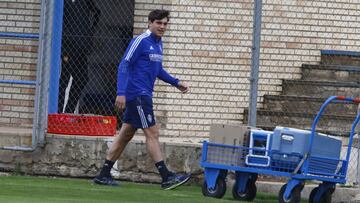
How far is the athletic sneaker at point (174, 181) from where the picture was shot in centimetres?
1200

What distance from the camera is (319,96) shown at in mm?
14953

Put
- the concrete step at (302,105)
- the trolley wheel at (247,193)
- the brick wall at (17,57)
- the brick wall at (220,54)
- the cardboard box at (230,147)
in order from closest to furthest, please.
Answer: the cardboard box at (230,147) < the trolley wheel at (247,193) < the concrete step at (302,105) < the brick wall at (220,54) < the brick wall at (17,57)

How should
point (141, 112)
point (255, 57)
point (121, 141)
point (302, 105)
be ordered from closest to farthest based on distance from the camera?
point (141, 112), point (121, 141), point (255, 57), point (302, 105)

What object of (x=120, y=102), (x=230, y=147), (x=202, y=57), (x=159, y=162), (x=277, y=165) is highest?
(x=202, y=57)

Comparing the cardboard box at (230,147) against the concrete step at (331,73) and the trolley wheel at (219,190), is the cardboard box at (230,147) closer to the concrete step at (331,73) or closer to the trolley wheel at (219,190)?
the trolley wheel at (219,190)

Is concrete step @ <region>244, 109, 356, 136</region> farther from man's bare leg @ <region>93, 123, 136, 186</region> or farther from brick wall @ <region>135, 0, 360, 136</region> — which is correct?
man's bare leg @ <region>93, 123, 136, 186</region>

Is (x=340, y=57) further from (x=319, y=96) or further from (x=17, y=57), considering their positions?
(x=17, y=57)

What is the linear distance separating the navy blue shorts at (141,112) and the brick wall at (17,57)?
11.0 feet

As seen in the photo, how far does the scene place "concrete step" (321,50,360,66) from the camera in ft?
50.5

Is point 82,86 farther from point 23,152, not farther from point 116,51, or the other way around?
point 23,152

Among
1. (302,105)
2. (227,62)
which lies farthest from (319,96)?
(227,62)

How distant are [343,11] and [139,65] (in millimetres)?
4423

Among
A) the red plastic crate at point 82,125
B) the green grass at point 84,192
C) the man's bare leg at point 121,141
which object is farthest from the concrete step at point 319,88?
the man's bare leg at point 121,141

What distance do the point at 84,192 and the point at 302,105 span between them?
14.8 ft
